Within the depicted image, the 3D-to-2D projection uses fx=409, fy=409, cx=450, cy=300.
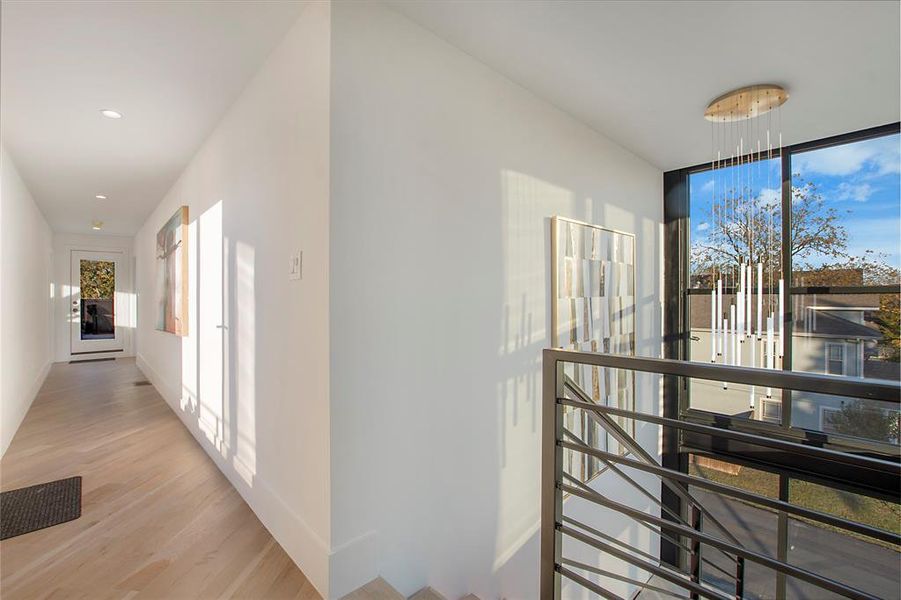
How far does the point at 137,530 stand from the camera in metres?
2.00

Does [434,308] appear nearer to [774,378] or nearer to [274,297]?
[274,297]

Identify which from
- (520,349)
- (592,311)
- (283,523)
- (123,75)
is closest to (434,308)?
(520,349)

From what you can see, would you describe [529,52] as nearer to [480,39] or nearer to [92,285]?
[480,39]

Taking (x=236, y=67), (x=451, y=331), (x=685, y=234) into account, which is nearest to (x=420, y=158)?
(x=451, y=331)

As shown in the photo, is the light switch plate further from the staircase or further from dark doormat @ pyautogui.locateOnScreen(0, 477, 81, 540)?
dark doormat @ pyautogui.locateOnScreen(0, 477, 81, 540)

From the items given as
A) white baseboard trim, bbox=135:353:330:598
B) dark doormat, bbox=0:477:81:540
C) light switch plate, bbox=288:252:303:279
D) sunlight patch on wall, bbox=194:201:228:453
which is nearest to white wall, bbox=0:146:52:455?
dark doormat, bbox=0:477:81:540

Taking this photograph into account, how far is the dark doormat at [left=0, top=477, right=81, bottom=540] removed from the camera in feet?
6.69

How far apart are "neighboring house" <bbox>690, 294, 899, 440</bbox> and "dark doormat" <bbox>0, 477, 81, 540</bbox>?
4561 mm

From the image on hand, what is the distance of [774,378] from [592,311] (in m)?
2.17

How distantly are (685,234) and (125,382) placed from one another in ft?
22.8

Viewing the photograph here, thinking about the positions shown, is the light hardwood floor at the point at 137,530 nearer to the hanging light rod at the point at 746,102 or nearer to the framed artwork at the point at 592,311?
the framed artwork at the point at 592,311

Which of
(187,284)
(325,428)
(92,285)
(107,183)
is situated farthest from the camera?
(92,285)

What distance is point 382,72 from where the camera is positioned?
173 cm

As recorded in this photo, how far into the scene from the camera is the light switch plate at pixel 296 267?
174 cm
